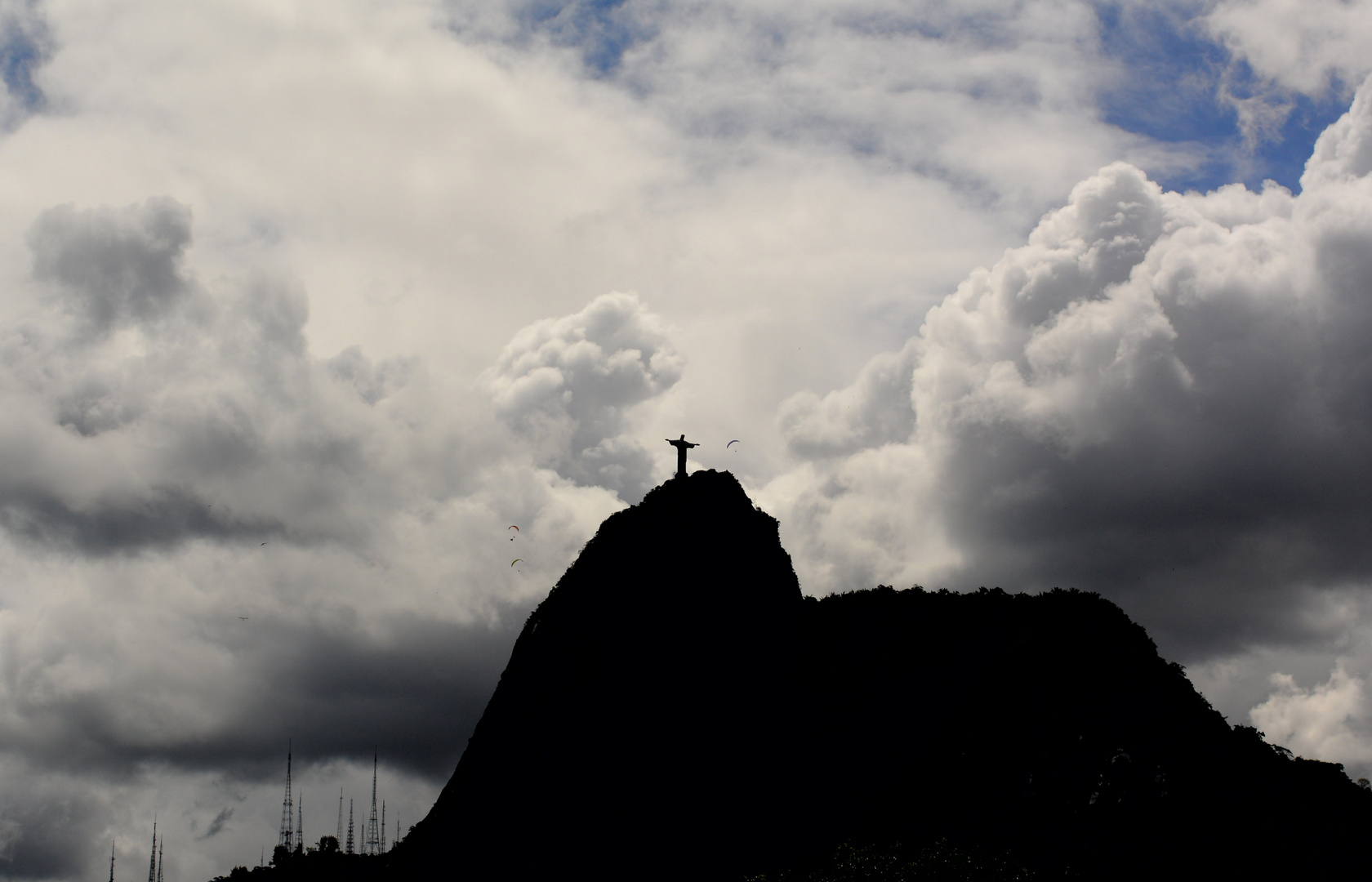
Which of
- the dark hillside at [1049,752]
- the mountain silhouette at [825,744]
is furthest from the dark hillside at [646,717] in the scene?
the dark hillside at [1049,752]

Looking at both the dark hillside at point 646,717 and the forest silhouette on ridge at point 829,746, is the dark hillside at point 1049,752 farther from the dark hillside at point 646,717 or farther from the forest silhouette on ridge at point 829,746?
the dark hillside at point 646,717

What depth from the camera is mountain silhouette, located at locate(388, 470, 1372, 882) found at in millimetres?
35344

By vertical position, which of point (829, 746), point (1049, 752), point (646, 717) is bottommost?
point (1049, 752)

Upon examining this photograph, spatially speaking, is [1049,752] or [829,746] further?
[829,746]

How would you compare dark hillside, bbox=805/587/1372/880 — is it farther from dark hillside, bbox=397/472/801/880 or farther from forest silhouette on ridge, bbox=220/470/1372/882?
dark hillside, bbox=397/472/801/880

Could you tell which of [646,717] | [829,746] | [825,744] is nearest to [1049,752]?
[829,746]

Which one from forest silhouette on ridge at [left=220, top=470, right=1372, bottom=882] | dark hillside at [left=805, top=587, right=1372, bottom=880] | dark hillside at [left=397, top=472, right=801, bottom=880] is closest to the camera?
dark hillside at [left=805, top=587, right=1372, bottom=880]

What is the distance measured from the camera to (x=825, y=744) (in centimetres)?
4703

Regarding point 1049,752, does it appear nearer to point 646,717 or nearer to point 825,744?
point 825,744

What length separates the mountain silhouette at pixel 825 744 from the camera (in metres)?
35.3

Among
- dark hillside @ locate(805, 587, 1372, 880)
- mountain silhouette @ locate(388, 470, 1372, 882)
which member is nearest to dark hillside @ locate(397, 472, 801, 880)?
mountain silhouette @ locate(388, 470, 1372, 882)

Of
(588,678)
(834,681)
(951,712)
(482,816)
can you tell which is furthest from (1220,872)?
(482,816)

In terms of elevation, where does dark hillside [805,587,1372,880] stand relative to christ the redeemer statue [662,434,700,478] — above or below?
below

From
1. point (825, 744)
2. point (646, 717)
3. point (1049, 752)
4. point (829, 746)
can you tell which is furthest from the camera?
point (825, 744)
